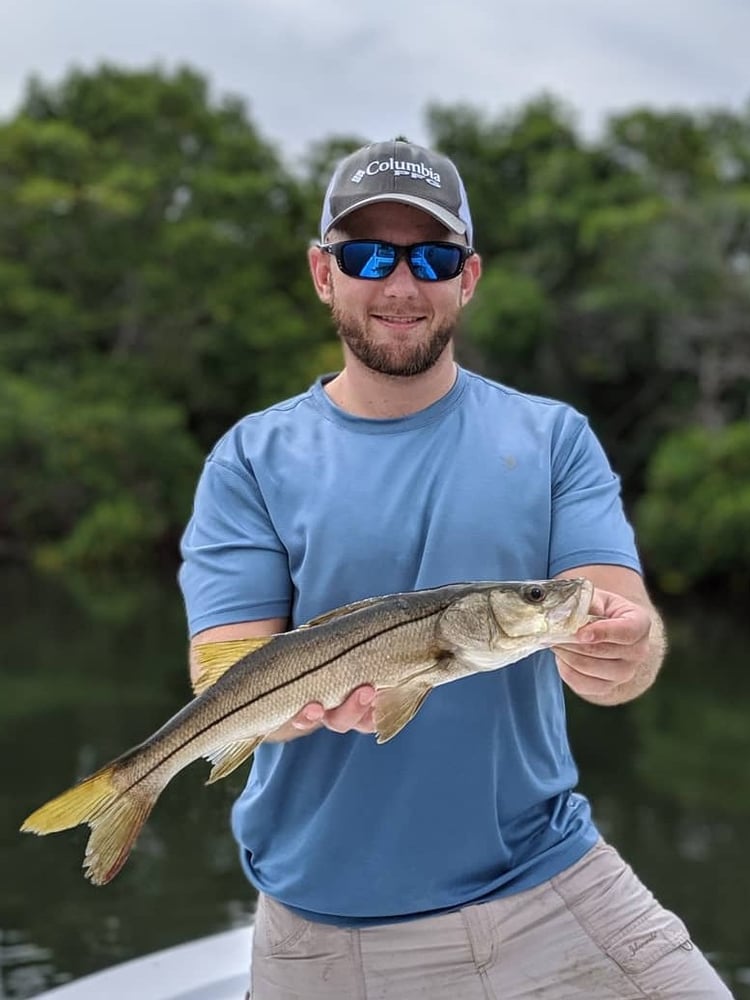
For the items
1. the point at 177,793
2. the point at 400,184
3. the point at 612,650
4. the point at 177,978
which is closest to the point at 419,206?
the point at 400,184

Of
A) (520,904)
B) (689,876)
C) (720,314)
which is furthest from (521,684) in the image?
(720,314)

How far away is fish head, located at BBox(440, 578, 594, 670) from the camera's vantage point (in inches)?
80.5

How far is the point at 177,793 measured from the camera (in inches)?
132

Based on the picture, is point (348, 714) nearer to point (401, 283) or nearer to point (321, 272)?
point (401, 283)

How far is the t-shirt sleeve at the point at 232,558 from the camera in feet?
7.77

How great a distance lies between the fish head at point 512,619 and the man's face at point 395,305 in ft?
1.76

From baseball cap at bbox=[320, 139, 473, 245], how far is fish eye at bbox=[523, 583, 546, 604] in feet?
2.53

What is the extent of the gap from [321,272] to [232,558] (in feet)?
2.09

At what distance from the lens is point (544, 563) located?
93.5 inches

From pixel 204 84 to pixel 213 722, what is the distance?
37440 millimetres

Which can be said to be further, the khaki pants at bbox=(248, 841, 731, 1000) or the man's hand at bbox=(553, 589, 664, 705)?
the khaki pants at bbox=(248, 841, 731, 1000)

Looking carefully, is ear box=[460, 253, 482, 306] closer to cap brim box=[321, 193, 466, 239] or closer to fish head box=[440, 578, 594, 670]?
cap brim box=[321, 193, 466, 239]

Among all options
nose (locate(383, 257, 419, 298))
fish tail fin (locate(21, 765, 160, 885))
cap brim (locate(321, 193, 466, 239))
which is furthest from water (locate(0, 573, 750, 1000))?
cap brim (locate(321, 193, 466, 239))

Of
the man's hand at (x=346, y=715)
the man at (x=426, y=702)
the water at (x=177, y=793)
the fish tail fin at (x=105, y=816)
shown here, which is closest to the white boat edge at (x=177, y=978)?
the water at (x=177, y=793)
